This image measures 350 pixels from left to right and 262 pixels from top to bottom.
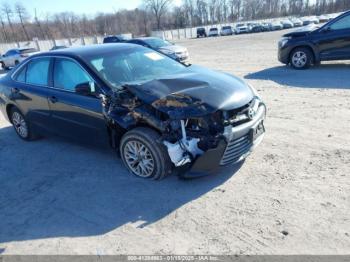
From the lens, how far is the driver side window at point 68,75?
4.48m

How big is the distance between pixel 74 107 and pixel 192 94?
1.81 m

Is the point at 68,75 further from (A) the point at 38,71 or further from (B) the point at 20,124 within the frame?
(B) the point at 20,124

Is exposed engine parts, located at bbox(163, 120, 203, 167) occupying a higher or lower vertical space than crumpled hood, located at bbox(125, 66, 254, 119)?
lower

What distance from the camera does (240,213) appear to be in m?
3.31

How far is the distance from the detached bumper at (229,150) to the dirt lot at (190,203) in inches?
10.5

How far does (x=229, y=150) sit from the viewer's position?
3.72 m

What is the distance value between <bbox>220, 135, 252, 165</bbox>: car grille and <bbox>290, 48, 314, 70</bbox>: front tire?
25.2ft

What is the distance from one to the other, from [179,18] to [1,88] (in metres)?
93.9

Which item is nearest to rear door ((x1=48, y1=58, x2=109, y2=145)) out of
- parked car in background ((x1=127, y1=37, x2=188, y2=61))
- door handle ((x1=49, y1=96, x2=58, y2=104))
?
door handle ((x1=49, y1=96, x2=58, y2=104))

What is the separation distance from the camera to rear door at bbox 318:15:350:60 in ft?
31.7

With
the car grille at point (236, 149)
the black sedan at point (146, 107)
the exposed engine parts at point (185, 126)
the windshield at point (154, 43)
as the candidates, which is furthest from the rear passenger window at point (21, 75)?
the windshield at point (154, 43)

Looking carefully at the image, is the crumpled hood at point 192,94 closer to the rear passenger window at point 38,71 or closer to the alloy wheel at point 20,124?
the rear passenger window at point 38,71

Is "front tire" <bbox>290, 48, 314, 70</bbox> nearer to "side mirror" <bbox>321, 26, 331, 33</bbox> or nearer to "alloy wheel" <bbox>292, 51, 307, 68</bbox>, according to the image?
"alloy wheel" <bbox>292, 51, 307, 68</bbox>

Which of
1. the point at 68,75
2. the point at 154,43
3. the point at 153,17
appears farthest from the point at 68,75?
the point at 153,17
